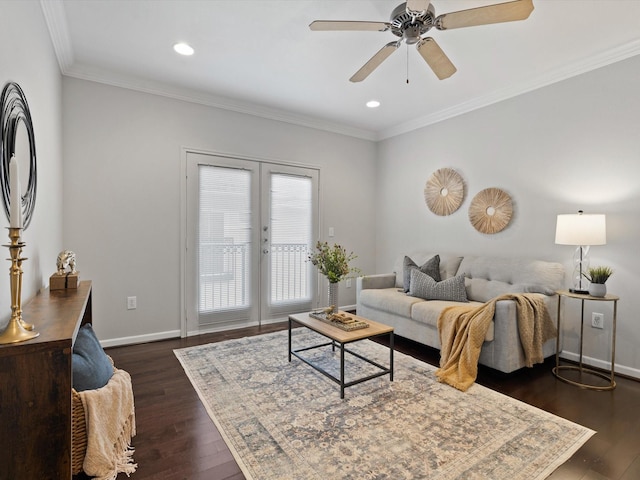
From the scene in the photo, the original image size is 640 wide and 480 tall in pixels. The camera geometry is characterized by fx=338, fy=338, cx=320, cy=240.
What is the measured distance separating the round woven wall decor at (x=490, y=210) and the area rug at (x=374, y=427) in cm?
174

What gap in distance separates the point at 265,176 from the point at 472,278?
2627 mm

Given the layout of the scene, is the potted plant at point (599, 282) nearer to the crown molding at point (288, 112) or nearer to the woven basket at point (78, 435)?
the crown molding at point (288, 112)

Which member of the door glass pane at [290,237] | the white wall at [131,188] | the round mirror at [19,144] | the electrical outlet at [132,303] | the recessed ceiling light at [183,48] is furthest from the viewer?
the door glass pane at [290,237]

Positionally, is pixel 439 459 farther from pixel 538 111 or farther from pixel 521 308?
pixel 538 111

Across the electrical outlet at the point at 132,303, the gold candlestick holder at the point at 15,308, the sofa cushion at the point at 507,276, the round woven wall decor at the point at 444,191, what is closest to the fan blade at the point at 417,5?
the gold candlestick holder at the point at 15,308

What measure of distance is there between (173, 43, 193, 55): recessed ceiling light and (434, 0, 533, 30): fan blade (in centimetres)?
194

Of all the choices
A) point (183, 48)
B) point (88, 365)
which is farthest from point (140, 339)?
point (183, 48)

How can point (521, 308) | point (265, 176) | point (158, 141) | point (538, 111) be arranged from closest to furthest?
point (521, 308), point (538, 111), point (158, 141), point (265, 176)

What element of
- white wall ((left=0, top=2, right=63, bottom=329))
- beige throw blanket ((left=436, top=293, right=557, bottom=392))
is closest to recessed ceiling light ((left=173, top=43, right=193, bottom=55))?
white wall ((left=0, top=2, right=63, bottom=329))

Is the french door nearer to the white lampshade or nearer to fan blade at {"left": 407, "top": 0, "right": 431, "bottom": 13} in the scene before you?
fan blade at {"left": 407, "top": 0, "right": 431, "bottom": 13}

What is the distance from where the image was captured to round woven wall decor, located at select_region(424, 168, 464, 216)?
4.02 meters

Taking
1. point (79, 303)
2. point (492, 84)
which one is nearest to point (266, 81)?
point (492, 84)

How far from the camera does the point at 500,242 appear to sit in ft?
11.9

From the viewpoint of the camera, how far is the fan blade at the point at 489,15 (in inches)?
65.9
